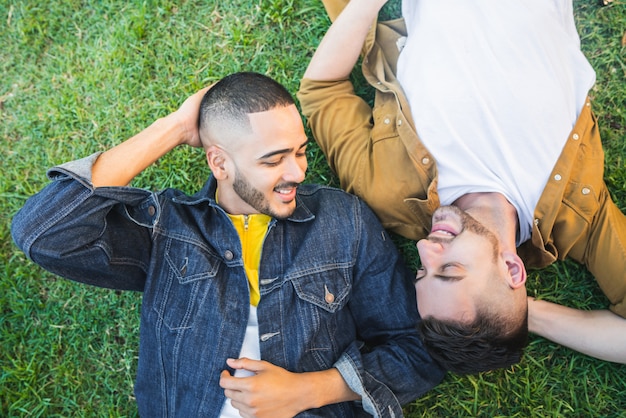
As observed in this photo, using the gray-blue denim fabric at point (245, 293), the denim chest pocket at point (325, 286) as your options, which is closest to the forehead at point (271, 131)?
the gray-blue denim fabric at point (245, 293)

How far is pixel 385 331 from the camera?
10.4 feet

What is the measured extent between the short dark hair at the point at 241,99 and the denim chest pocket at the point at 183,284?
72 centimetres

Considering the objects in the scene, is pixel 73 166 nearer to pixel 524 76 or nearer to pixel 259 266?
pixel 259 266

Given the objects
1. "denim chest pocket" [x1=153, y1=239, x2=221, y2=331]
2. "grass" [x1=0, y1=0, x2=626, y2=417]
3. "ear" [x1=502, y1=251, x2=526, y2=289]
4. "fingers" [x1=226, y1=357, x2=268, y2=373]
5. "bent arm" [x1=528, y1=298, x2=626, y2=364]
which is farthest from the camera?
"grass" [x1=0, y1=0, x2=626, y2=417]

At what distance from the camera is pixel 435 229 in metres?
2.84

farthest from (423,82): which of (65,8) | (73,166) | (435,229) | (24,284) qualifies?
(24,284)

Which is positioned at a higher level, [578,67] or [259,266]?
[578,67]

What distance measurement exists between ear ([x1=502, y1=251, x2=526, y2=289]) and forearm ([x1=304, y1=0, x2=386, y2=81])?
1.49 meters

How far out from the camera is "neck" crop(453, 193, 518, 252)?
114 inches

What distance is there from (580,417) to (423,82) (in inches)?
91.2

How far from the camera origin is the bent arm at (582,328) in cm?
306

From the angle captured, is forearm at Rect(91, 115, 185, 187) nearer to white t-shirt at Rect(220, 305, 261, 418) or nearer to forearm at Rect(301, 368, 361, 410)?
white t-shirt at Rect(220, 305, 261, 418)

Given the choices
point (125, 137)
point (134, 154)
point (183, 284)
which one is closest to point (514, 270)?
point (183, 284)

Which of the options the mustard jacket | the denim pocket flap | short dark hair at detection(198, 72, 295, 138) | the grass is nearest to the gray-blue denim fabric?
the denim pocket flap
